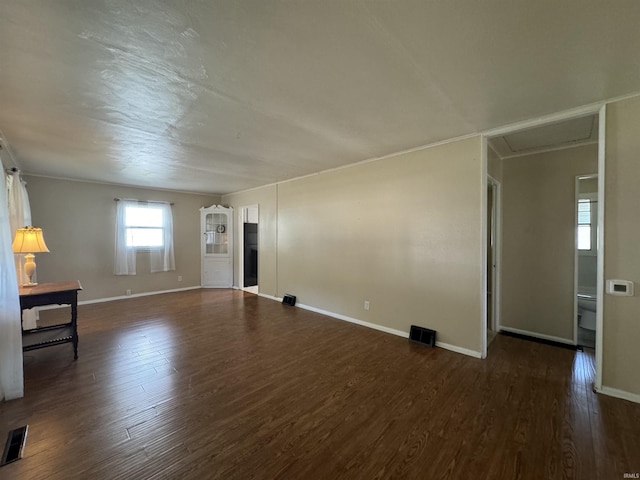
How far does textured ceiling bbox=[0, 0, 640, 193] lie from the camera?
1300mm

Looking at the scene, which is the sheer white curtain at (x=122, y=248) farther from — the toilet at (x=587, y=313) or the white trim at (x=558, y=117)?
the toilet at (x=587, y=313)

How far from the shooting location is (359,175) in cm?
397

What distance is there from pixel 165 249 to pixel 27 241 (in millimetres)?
3277

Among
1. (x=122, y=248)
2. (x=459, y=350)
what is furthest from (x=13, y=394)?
(x=459, y=350)

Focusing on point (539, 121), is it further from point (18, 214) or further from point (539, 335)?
point (18, 214)

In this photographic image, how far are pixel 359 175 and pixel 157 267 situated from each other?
5136 millimetres

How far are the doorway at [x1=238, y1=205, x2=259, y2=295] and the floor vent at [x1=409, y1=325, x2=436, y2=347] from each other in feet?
13.1

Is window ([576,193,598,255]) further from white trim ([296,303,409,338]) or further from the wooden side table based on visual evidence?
the wooden side table

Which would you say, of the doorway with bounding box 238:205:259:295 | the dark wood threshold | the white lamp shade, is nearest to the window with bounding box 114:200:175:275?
the doorway with bounding box 238:205:259:295

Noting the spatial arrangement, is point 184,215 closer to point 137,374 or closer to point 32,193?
point 32,193

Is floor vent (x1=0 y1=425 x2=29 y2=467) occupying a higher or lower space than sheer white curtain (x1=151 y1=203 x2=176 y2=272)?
lower

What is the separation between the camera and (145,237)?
19.3ft

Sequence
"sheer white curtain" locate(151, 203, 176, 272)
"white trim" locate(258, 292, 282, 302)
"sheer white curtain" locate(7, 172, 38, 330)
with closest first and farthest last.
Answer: "sheer white curtain" locate(7, 172, 38, 330), "white trim" locate(258, 292, 282, 302), "sheer white curtain" locate(151, 203, 176, 272)

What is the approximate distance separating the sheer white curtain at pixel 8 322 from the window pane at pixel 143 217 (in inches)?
152
